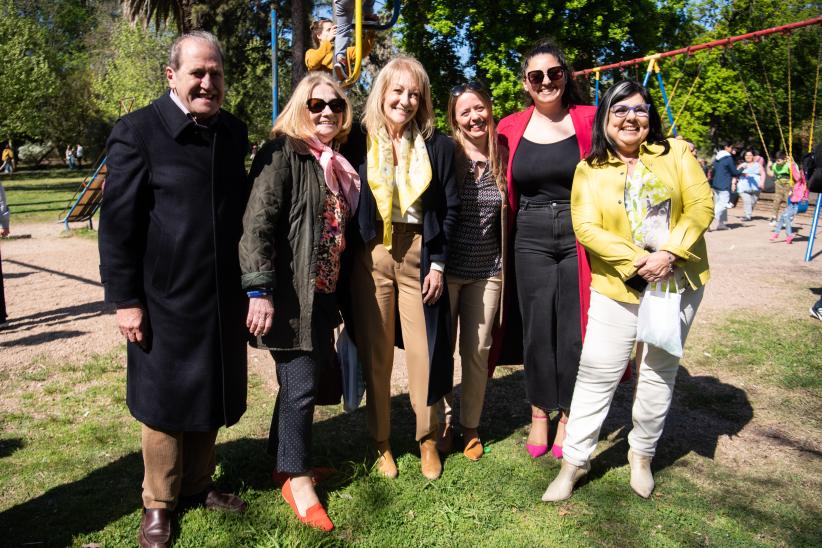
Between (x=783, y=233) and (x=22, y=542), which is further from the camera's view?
(x=783, y=233)

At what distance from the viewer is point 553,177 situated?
3.46 meters

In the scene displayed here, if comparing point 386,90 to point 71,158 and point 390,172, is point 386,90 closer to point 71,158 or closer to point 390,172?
point 390,172

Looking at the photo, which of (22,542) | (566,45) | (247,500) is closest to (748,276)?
(247,500)

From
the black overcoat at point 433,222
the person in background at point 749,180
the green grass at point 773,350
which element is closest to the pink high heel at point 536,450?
the black overcoat at point 433,222

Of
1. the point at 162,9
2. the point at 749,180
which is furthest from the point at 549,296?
the point at 162,9

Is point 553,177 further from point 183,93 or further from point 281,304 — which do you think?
point 183,93

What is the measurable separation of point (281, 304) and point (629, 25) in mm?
21849

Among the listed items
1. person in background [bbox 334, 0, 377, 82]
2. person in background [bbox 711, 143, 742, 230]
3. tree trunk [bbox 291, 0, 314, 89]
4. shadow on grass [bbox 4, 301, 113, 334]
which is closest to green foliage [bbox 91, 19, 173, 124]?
tree trunk [bbox 291, 0, 314, 89]

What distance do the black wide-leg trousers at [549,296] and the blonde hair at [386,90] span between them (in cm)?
72

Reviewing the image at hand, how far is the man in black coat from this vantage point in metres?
2.56

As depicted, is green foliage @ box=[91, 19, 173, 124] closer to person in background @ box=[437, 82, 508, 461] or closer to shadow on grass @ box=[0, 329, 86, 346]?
shadow on grass @ box=[0, 329, 86, 346]

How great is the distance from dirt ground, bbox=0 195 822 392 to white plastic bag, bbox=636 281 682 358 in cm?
232

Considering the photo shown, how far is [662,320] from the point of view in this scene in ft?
9.89

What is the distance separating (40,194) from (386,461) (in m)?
24.9
